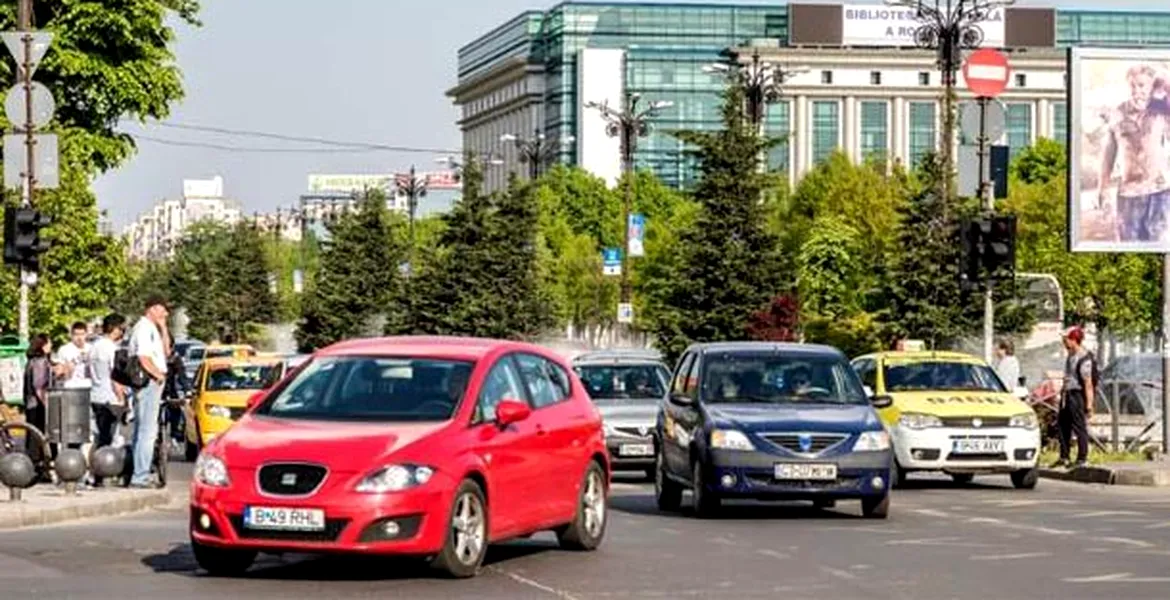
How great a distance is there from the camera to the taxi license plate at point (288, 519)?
51.4 feet

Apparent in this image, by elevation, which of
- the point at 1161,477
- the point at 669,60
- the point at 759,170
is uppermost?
the point at 669,60

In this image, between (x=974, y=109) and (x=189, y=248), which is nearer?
(x=974, y=109)

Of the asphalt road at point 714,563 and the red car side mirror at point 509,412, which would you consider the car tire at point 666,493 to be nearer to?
the asphalt road at point 714,563

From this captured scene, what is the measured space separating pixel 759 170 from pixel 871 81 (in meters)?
94.3

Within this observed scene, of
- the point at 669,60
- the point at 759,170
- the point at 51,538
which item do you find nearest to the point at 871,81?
the point at 669,60

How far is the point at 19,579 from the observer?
16.2m

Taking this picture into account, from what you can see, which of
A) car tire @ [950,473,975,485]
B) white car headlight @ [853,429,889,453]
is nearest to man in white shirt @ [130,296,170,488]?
Result: white car headlight @ [853,429,889,453]

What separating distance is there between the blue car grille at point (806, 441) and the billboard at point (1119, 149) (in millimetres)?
13737

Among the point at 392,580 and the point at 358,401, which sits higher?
the point at 358,401

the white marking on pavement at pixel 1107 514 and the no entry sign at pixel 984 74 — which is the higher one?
the no entry sign at pixel 984 74

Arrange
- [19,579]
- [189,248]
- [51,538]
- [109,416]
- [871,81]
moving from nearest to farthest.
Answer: [19,579] < [51,538] < [109,416] < [871,81] < [189,248]

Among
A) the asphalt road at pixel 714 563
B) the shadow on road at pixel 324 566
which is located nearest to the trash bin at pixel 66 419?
the asphalt road at pixel 714 563

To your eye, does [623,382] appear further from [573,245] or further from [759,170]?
[573,245]

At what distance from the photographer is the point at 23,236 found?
118 feet
